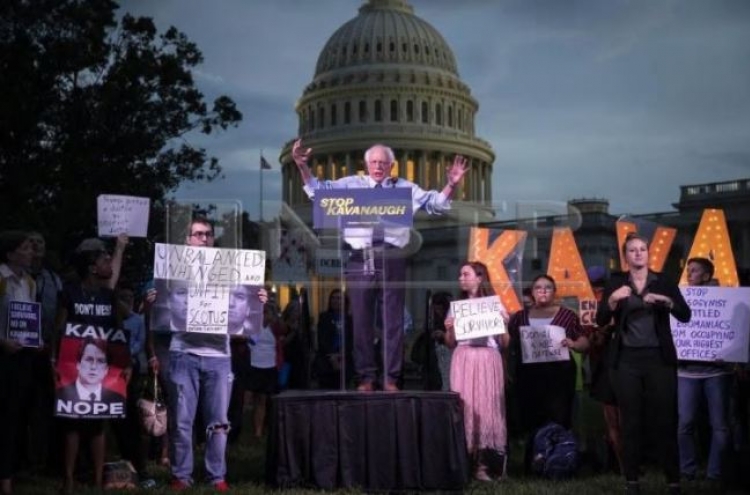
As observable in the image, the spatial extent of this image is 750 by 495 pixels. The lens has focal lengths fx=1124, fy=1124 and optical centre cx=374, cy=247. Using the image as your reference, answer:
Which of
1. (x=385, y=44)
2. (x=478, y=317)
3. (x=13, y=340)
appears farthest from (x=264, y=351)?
(x=385, y=44)

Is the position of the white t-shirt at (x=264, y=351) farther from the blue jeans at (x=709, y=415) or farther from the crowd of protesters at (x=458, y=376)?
the blue jeans at (x=709, y=415)

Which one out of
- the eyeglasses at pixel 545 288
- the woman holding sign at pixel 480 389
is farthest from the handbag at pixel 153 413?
the eyeglasses at pixel 545 288

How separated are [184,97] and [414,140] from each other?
192 feet

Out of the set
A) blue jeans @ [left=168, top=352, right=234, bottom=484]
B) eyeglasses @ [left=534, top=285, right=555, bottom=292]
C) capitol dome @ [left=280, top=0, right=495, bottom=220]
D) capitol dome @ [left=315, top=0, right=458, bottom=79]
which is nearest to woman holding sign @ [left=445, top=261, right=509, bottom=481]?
eyeglasses @ [left=534, top=285, right=555, bottom=292]

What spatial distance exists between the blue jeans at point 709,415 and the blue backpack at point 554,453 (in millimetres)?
821

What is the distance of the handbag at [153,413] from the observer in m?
8.23

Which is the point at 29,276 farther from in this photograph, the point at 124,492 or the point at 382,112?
the point at 382,112

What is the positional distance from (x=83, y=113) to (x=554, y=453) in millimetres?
16971

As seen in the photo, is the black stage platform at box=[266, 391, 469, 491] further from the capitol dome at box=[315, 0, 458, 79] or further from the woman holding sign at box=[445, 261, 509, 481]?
the capitol dome at box=[315, 0, 458, 79]

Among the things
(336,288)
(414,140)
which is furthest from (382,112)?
(336,288)

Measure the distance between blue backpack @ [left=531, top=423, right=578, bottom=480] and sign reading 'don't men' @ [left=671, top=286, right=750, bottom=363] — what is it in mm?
1064

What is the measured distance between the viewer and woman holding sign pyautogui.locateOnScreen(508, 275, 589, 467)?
879cm

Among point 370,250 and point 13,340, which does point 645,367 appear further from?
point 13,340

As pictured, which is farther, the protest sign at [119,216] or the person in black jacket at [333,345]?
the person in black jacket at [333,345]
